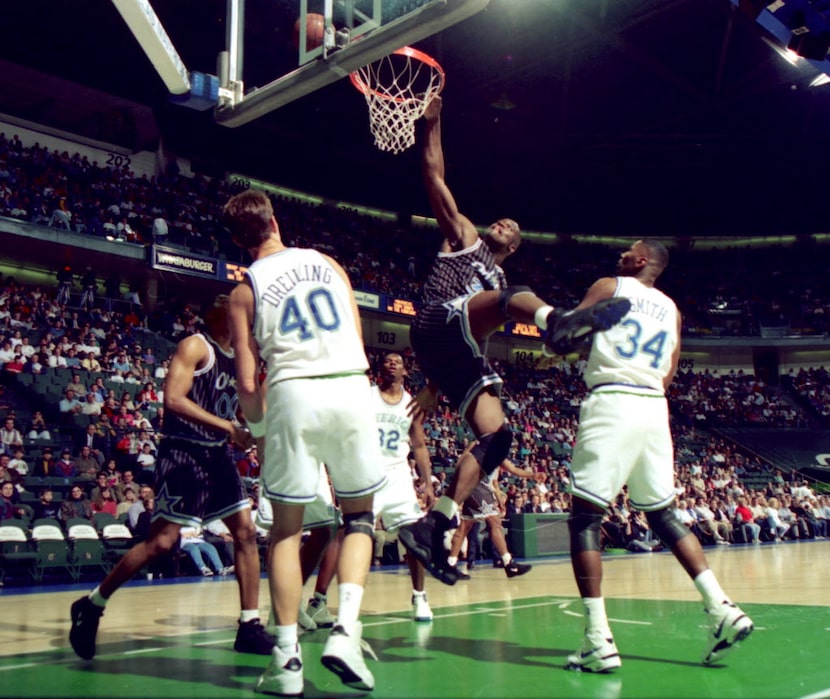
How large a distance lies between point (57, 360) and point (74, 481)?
14.6ft

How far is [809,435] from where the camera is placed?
3097 centimetres

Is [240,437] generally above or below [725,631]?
above

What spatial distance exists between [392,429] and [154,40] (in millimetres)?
3670

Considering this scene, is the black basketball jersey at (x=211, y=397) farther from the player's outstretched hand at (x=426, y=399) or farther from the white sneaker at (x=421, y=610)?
the white sneaker at (x=421, y=610)

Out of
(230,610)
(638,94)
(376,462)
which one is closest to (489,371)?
(376,462)

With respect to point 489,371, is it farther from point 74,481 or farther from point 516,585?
point 74,481

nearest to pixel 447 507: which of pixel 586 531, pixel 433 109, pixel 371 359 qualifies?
pixel 586 531

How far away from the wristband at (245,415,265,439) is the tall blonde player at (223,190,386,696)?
0.50ft

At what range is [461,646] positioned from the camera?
4.91m

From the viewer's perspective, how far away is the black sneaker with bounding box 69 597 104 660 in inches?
178

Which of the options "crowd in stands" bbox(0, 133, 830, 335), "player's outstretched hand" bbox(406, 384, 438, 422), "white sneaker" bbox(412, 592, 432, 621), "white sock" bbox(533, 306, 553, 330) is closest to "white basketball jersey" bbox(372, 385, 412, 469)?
"player's outstretched hand" bbox(406, 384, 438, 422)

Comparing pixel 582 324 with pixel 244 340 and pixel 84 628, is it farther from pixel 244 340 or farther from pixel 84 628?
pixel 84 628

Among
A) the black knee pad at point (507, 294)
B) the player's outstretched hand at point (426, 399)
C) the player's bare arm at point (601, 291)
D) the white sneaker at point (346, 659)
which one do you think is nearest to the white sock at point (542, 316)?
the black knee pad at point (507, 294)

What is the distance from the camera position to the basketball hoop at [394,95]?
8391mm
